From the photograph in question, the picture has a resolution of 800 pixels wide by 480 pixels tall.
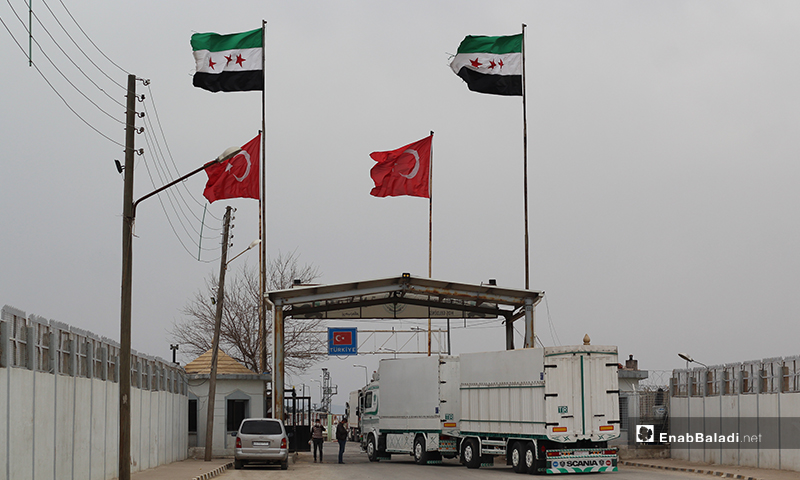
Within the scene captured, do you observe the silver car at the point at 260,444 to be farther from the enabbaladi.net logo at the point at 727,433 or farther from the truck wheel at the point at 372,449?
the enabbaladi.net logo at the point at 727,433

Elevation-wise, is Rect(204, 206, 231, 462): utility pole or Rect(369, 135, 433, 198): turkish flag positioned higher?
Rect(369, 135, 433, 198): turkish flag

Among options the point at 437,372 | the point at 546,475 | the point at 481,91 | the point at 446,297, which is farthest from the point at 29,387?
the point at 481,91

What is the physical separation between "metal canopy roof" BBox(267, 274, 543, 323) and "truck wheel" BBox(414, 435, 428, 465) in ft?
17.1

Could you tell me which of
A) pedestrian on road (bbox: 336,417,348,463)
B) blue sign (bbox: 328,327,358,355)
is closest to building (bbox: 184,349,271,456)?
pedestrian on road (bbox: 336,417,348,463)

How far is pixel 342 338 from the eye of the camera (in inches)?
1884

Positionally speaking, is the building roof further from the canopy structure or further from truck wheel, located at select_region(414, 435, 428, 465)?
truck wheel, located at select_region(414, 435, 428, 465)

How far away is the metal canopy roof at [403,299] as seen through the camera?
3216 cm

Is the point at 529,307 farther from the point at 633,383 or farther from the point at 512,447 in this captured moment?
the point at 512,447

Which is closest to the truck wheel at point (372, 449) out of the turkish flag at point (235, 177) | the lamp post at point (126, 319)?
the turkish flag at point (235, 177)

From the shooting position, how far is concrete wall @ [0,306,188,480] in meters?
14.5

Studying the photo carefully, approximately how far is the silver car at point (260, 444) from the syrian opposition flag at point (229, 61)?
42.4 feet

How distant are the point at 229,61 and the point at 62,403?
1975 centimetres

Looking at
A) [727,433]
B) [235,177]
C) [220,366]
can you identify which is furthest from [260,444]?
[727,433]

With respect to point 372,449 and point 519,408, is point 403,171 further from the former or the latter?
point 519,408
